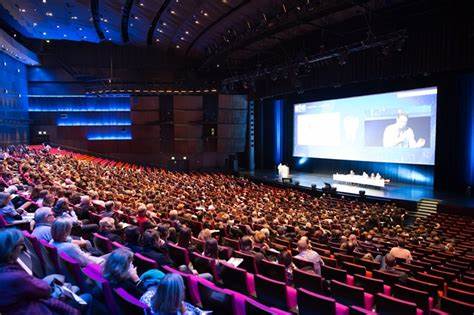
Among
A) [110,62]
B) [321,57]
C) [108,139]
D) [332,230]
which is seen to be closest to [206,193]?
[332,230]

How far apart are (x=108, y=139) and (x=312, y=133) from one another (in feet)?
48.6

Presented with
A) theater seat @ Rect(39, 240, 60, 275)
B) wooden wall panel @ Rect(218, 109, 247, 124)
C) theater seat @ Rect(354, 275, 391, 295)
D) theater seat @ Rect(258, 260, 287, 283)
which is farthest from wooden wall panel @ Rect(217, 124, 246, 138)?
theater seat @ Rect(39, 240, 60, 275)

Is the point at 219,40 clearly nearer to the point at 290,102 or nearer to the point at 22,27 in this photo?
the point at 290,102

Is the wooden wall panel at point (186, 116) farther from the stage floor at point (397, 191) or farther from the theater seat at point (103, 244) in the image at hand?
the theater seat at point (103, 244)

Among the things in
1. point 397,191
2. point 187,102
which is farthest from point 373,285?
point 187,102

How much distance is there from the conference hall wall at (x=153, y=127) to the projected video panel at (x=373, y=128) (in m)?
5.77

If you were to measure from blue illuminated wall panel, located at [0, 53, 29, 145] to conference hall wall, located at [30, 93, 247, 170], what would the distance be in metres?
1.65

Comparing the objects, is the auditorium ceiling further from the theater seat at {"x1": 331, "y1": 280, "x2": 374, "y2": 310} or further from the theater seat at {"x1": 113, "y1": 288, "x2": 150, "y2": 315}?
the theater seat at {"x1": 113, "y1": 288, "x2": 150, "y2": 315}

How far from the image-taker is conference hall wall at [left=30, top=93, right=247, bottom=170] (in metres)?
28.0

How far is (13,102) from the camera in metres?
24.2

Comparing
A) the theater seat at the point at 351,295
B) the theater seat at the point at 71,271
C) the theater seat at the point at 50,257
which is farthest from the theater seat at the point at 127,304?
the theater seat at the point at 351,295

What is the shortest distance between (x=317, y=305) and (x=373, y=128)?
58.0 feet

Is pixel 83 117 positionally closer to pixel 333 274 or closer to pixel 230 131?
pixel 230 131

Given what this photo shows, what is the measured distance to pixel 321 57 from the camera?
17.3m
